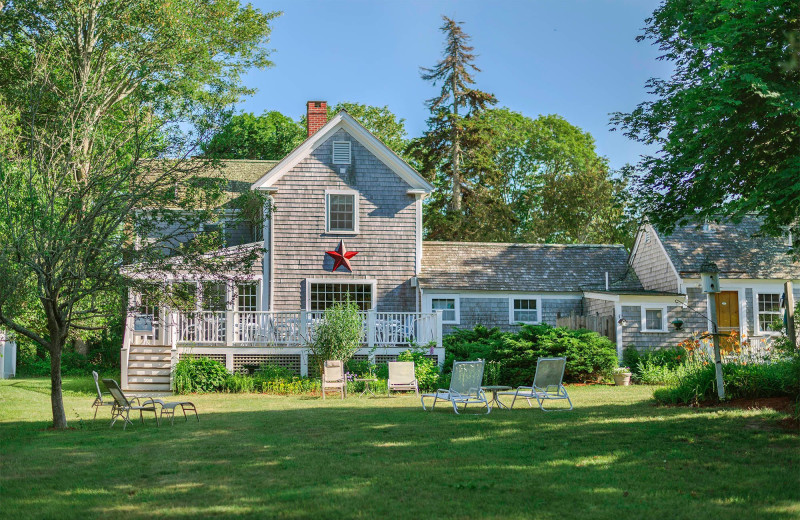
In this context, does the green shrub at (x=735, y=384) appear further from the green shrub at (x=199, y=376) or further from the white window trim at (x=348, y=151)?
the white window trim at (x=348, y=151)

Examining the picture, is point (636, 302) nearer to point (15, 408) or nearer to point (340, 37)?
point (340, 37)

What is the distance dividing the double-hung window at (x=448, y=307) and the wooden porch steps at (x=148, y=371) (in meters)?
8.46

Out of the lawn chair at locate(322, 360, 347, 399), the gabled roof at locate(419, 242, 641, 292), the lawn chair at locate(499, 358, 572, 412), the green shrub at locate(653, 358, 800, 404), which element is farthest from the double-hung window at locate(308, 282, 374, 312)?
the green shrub at locate(653, 358, 800, 404)

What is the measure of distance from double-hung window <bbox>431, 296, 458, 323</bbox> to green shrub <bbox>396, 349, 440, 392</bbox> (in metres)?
3.76

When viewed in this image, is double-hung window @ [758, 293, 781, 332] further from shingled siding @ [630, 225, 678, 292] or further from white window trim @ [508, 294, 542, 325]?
white window trim @ [508, 294, 542, 325]

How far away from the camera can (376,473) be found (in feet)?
25.2

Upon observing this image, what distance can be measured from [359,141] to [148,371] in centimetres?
953

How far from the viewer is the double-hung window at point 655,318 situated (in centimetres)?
2309

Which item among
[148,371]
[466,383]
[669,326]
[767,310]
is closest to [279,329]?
[148,371]

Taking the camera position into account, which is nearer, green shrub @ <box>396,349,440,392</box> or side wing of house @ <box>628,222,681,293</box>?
green shrub @ <box>396,349,440,392</box>

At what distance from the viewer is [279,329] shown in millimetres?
20484

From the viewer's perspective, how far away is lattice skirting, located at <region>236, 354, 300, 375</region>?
20.2 metres

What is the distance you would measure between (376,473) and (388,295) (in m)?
15.9

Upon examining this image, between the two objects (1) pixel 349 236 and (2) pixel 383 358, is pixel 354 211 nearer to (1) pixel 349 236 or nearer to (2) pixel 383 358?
(1) pixel 349 236
